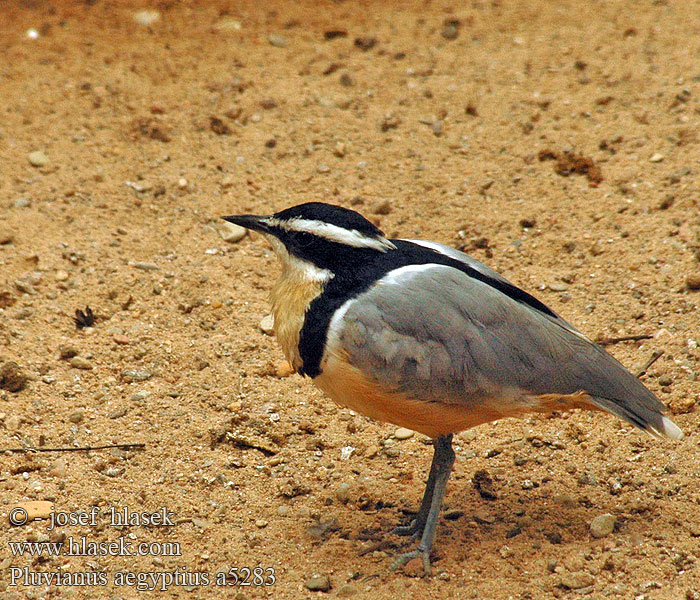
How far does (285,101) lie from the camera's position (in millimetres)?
7613

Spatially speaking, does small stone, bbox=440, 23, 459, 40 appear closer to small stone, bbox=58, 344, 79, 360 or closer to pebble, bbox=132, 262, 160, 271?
pebble, bbox=132, 262, 160, 271

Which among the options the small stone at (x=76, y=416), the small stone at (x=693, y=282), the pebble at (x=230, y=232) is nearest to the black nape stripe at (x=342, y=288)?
the small stone at (x=76, y=416)

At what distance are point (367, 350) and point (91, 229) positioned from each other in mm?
3279

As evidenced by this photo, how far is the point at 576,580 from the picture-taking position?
3.96 meters

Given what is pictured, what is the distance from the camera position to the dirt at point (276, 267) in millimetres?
4355

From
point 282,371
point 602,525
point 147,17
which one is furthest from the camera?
point 147,17

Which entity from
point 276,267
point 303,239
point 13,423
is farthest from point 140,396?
point 303,239

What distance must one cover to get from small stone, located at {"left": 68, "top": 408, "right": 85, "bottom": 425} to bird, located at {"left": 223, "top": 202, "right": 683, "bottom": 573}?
4.82 ft

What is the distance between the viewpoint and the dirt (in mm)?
4355

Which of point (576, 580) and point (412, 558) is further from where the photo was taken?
point (412, 558)

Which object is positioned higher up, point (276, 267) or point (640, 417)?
point (640, 417)

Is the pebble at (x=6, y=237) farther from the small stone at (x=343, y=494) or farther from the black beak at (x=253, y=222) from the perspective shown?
the small stone at (x=343, y=494)

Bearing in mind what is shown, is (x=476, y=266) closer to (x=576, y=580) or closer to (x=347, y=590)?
(x=576, y=580)

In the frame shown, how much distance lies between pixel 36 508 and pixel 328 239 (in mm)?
1922
